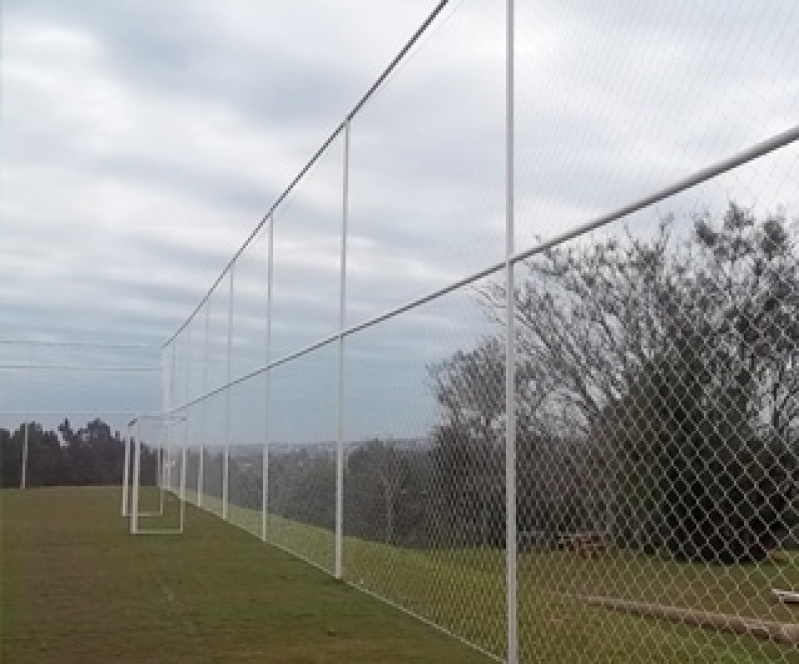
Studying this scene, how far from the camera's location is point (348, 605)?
669 cm

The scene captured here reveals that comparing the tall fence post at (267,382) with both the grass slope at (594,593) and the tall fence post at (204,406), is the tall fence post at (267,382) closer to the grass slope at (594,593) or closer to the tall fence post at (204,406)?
the grass slope at (594,593)

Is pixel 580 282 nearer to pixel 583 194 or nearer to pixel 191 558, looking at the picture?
pixel 583 194

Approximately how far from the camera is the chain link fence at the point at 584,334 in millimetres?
2924

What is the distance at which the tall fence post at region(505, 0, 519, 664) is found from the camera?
4492mm

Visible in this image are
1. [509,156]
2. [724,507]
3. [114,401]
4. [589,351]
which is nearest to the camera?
[724,507]

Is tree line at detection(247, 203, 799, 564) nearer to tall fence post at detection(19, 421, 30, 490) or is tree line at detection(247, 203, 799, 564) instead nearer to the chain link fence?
the chain link fence

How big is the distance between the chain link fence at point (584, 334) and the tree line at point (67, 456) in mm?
22077

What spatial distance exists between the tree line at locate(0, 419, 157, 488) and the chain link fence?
22.1 m

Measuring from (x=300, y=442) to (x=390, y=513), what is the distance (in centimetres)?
Result: 376

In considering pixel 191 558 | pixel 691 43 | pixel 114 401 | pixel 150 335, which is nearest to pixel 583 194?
pixel 691 43

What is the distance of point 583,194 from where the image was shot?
4.02 metres

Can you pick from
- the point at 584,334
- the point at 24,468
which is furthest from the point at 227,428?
the point at 24,468

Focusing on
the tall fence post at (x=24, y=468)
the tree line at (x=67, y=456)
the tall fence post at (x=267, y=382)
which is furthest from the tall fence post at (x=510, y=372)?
the tall fence post at (x=24, y=468)

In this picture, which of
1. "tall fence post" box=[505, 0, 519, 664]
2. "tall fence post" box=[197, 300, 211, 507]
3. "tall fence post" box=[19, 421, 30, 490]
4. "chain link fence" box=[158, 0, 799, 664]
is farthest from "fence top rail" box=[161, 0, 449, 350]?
"tall fence post" box=[19, 421, 30, 490]
